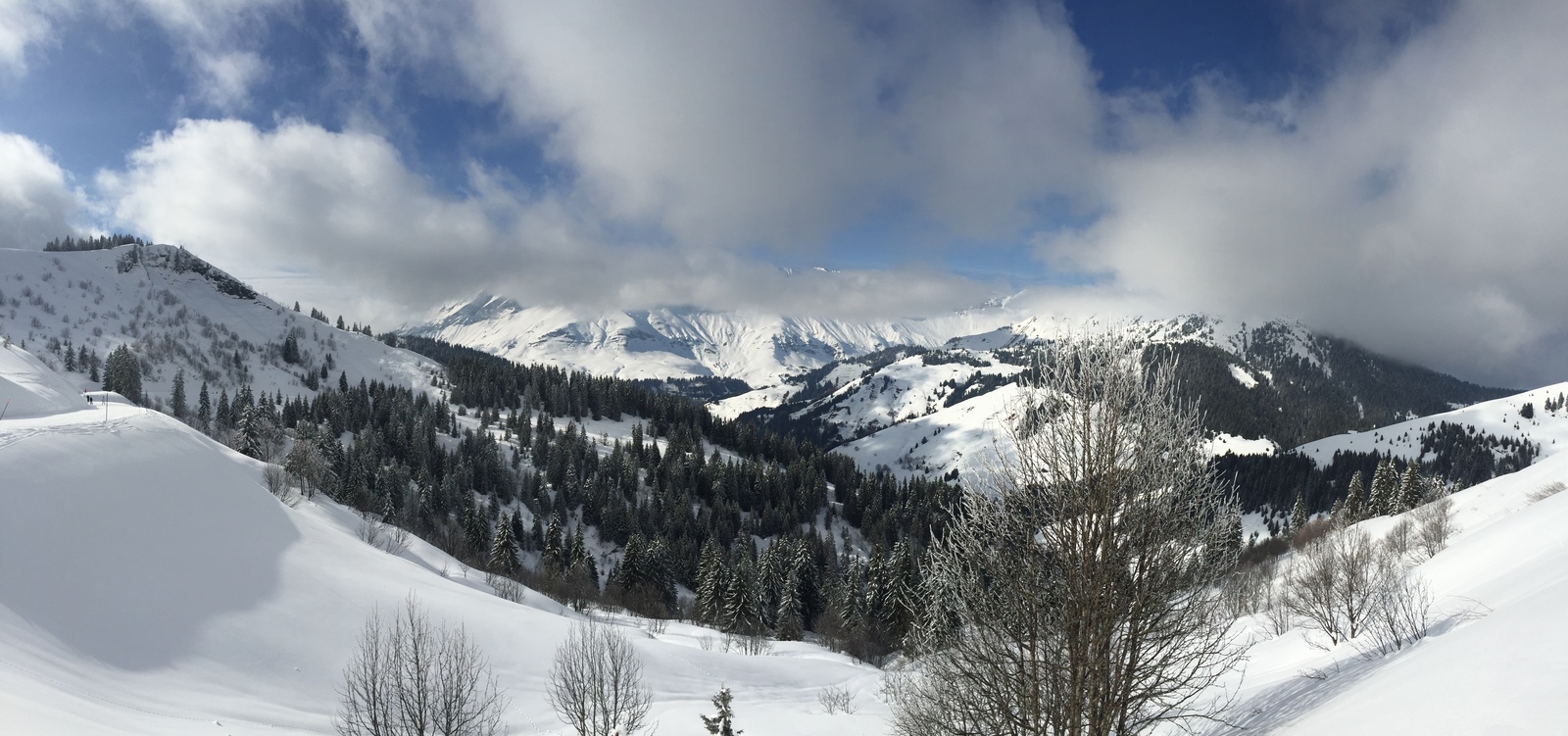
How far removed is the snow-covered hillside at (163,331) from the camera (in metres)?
148

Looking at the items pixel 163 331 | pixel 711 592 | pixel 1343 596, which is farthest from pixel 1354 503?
pixel 163 331

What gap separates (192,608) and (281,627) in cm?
317

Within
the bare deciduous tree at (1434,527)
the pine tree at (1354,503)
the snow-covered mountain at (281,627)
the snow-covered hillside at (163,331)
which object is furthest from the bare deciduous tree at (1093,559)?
the snow-covered hillside at (163,331)

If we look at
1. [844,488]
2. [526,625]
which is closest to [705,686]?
[526,625]

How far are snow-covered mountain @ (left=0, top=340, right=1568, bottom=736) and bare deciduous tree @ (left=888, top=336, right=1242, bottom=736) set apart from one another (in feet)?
8.50

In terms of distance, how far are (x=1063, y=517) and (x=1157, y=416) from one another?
6.50 feet

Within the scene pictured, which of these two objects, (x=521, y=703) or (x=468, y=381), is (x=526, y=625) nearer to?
(x=521, y=703)

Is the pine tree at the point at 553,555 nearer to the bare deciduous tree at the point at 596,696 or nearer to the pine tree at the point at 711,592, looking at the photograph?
the pine tree at the point at 711,592

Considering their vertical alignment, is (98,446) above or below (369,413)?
below

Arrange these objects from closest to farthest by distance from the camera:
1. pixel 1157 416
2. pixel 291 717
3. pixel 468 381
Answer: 1. pixel 1157 416
2. pixel 291 717
3. pixel 468 381

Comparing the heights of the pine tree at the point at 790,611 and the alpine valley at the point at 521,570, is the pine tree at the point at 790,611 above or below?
below

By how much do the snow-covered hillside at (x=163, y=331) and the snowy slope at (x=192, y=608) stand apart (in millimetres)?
144473

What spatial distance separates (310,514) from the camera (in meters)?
39.8

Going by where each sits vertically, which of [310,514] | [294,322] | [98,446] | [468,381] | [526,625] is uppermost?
[294,322]
